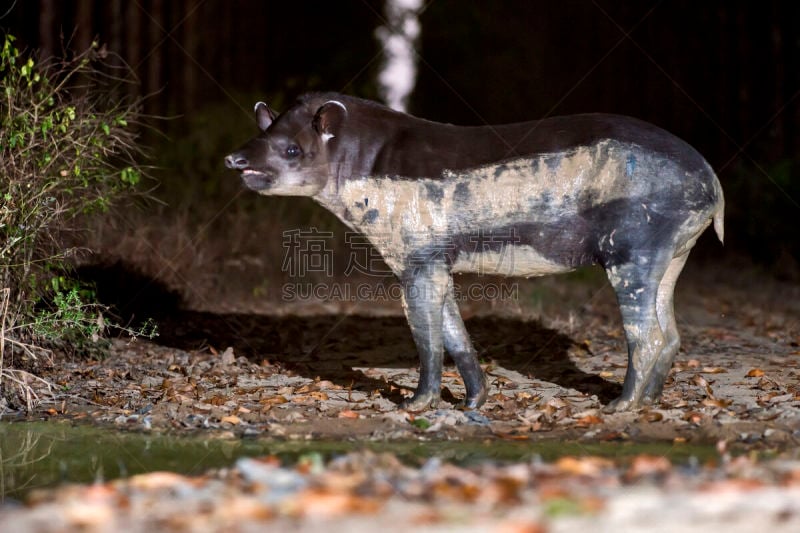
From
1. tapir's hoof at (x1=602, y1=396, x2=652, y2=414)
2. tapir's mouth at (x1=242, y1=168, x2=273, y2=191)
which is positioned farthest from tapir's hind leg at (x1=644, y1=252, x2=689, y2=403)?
tapir's mouth at (x1=242, y1=168, x2=273, y2=191)

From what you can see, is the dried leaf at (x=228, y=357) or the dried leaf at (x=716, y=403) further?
the dried leaf at (x=228, y=357)

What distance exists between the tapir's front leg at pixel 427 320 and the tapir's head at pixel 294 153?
0.96 m

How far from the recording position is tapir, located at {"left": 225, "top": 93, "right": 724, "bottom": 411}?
7047 mm

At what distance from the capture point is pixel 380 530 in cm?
408

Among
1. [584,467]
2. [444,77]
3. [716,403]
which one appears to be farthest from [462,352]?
[444,77]

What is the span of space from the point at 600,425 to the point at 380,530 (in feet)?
10.5

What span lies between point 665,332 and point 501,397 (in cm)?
130

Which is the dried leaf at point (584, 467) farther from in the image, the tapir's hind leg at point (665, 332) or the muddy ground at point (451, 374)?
the tapir's hind leg at point (665, 332)

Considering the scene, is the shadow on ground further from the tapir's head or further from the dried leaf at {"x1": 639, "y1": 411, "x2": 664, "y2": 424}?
the tapir's head

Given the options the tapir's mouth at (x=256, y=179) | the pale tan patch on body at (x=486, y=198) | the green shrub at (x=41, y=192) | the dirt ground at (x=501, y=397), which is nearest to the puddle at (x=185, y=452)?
the dirt ground at (x=501, y=397)

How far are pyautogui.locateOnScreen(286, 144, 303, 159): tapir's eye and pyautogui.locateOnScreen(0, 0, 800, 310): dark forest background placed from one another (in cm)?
197

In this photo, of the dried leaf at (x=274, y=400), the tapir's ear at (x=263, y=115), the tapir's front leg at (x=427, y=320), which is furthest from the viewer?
the tapir's ear at (x=263, y=115)

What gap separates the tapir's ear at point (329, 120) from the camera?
295 inches

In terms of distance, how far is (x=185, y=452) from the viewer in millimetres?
6434
